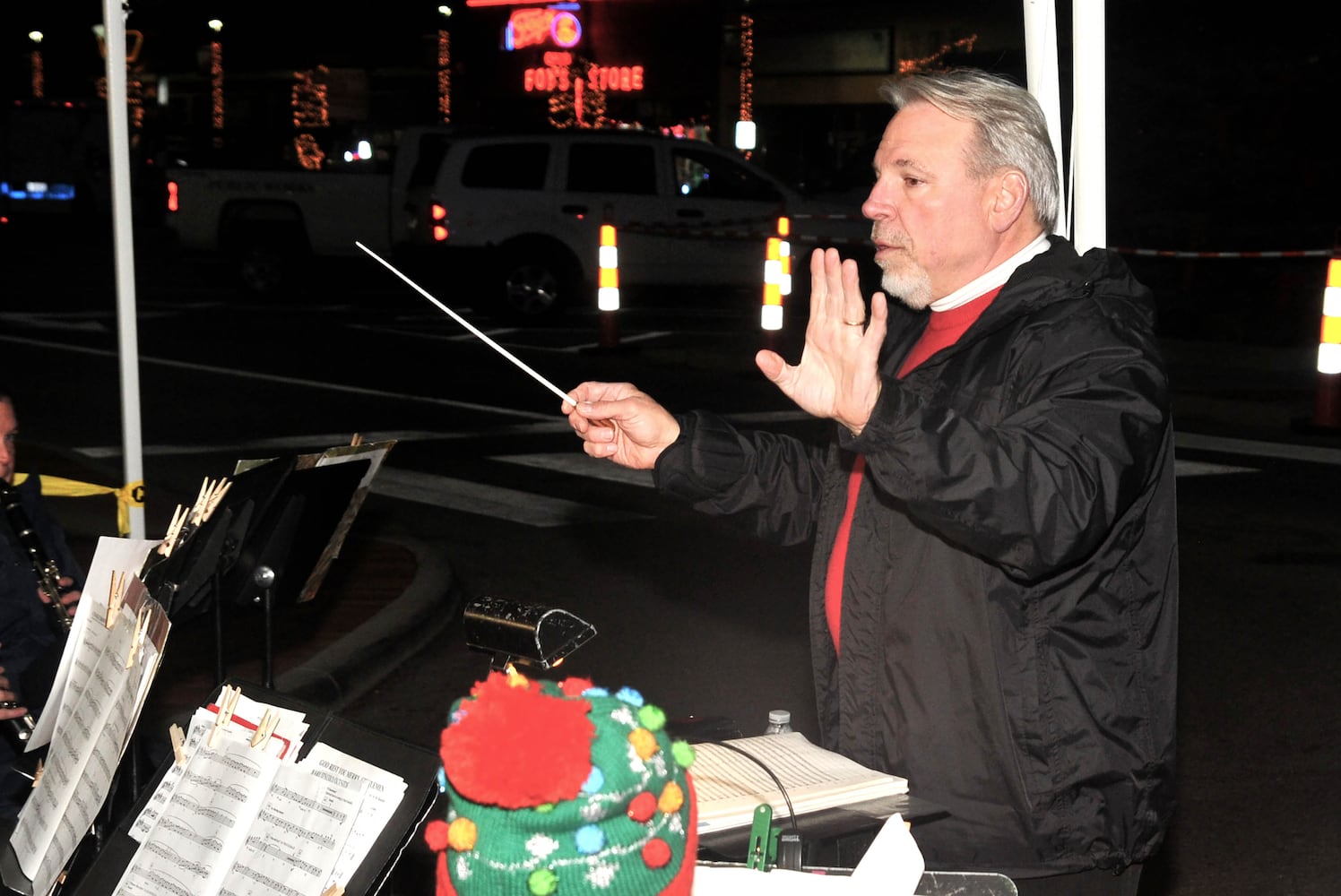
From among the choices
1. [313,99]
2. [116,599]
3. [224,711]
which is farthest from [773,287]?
[313,99]

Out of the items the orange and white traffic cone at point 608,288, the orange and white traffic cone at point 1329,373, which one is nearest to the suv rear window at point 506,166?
the orange and white traffic cone at point 608,288

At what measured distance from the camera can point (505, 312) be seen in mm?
18562

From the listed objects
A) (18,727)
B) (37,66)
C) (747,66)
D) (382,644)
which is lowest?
(382,644)

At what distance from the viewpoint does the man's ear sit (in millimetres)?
2723

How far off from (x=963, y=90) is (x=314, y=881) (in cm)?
159

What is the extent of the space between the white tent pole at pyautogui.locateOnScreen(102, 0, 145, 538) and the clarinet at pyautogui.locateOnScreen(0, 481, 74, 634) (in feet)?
4.98

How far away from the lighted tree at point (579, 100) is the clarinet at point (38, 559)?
2726 centimetres

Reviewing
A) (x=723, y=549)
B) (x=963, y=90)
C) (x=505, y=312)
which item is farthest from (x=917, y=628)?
(x=505, y=312)

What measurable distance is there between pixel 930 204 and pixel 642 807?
4.15 ft

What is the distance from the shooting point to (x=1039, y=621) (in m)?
2.56

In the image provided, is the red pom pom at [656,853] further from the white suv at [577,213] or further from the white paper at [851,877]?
the white suv at [577,213]

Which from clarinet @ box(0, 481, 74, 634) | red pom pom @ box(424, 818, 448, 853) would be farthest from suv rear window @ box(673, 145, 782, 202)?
red pom pom @ box(424, 818, 448, 853)

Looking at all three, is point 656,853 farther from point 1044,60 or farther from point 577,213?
point 577,213

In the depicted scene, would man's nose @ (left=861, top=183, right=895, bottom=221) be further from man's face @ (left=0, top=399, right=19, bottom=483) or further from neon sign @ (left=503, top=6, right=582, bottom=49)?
neon sign @ (left=503, top=6, right=582, bottom=49)
